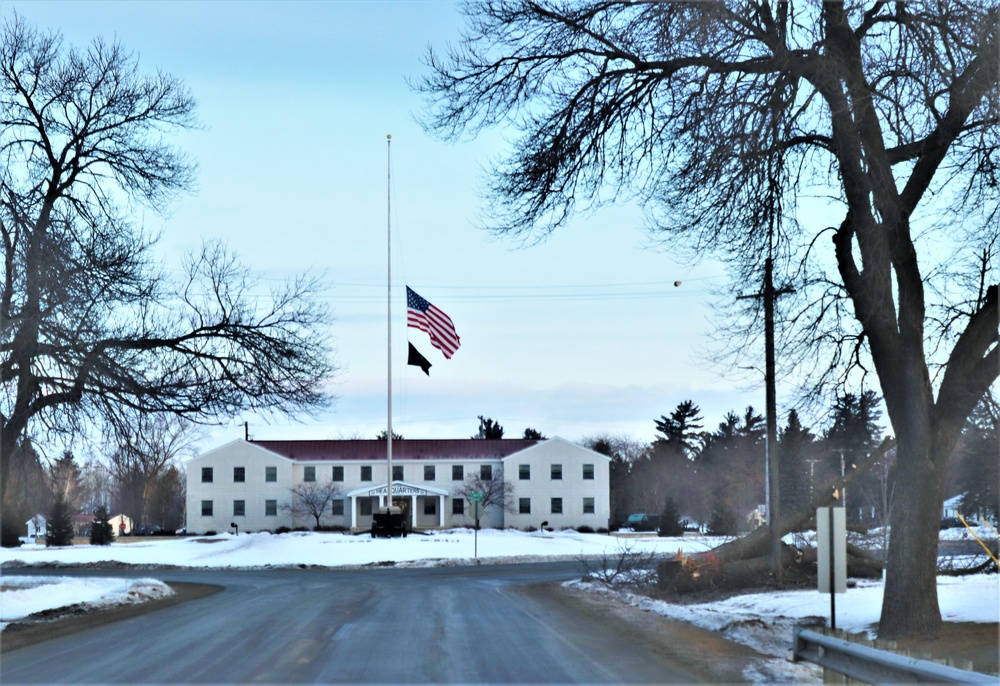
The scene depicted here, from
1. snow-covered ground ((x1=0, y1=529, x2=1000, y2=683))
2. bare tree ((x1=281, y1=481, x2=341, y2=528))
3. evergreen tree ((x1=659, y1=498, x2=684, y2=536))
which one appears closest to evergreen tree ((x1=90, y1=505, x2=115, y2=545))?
snow-covered ground ((x1=0, y1=529, x2=1000, y2=683))

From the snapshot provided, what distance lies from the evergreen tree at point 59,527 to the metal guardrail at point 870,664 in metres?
58.3

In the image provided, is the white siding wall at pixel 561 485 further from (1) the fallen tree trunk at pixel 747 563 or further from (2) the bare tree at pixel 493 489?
(1) the fallen tree trunk at pixel 747 563

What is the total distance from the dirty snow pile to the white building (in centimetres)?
4751

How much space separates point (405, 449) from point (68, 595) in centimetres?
5566

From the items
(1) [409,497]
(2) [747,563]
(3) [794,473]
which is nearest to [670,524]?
(3) [794,473]

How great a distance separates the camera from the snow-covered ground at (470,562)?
1449cm

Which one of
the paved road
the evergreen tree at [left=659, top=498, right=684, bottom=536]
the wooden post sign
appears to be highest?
the wooden post sign

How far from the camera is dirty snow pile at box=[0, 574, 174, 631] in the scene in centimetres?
1870

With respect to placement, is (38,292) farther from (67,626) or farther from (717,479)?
(717,479)

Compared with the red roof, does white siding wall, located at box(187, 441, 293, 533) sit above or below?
below

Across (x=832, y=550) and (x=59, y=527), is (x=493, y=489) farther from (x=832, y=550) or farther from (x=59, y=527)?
(x=832, y=550)

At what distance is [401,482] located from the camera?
2862 inches

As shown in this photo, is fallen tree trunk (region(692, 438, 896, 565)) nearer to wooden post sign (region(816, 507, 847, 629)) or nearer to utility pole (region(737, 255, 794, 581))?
utility pole (region(737, 255, 794, 581))

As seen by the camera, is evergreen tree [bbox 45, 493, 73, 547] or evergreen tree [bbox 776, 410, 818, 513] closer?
evergreen tree [bbox 776, 410, 818, 513]
